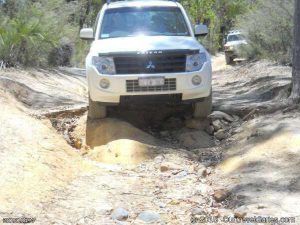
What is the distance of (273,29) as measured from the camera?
54.7 feet

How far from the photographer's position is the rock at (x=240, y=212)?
425 cm

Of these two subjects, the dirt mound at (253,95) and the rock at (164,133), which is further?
the dirt mound at (253,95)

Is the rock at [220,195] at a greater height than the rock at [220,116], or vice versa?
the rock at [220,195]

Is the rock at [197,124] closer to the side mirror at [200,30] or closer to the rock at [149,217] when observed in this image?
the side mirror at [200,30]

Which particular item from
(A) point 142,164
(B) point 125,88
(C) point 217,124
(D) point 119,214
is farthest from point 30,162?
(C) point 217,124

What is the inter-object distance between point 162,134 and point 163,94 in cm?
94

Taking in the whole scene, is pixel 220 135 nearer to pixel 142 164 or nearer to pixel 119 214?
pixel 142 164

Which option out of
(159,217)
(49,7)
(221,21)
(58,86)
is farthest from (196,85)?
(221,21)

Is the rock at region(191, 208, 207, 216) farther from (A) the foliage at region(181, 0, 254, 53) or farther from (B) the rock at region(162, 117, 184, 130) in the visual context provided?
(A) the foliage at region(181, 0, 254, 53)

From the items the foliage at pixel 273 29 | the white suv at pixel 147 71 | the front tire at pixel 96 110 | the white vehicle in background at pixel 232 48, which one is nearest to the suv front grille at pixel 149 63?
the white suv at pixel 147 71

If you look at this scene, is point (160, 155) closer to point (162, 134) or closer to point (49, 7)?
point (162, 134)

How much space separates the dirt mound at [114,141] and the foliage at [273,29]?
31.5ft

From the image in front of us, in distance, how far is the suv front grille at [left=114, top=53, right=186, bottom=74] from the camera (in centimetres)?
689

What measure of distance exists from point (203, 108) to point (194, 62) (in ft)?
2.75
